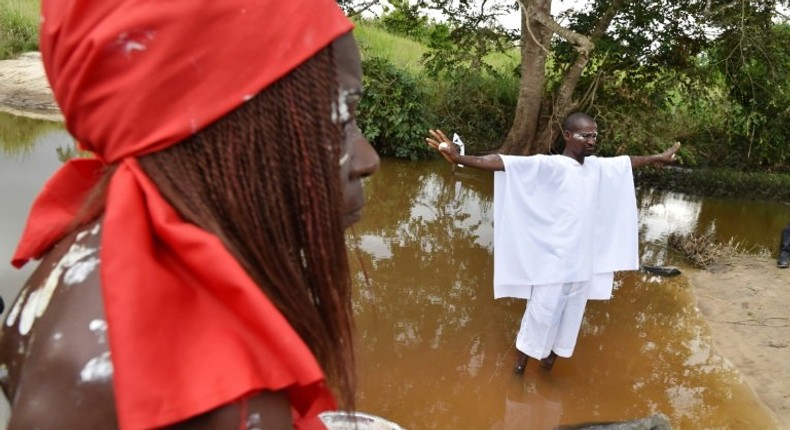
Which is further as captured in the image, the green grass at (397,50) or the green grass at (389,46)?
the green grass at (389,46)

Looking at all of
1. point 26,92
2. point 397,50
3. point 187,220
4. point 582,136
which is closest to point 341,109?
point 187,220

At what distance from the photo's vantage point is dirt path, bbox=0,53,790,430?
437 centimetres

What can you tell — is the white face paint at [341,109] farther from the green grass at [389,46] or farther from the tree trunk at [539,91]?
the green grass at [389,46]

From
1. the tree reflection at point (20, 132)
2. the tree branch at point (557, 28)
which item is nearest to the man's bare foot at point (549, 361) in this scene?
the tree branch at point (557, 28)

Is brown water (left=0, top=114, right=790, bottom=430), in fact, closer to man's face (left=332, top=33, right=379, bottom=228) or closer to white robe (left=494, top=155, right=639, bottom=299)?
white robe (left=494, top=155, right=639, bottom=299)

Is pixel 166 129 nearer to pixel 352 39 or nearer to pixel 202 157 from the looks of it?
pixel 202 157

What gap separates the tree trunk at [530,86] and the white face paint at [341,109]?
8.03 metres

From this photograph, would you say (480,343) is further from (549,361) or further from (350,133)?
(350,133)

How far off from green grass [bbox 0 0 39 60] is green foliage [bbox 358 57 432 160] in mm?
7298

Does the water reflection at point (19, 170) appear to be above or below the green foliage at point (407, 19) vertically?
below

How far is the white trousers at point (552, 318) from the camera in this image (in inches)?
157

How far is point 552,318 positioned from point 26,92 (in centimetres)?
1078

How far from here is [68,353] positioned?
693 millimetres

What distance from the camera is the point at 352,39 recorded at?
881 mm
